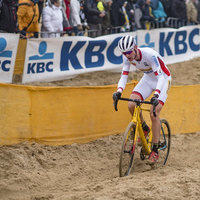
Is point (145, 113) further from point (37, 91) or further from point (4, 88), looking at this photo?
point (4, 88)

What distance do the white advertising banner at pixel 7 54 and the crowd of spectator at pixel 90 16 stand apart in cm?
40

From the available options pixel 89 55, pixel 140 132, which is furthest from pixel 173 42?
pixel 140 132

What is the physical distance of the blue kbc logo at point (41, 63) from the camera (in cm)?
1035

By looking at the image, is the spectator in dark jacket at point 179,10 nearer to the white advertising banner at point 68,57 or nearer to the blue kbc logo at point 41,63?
the white advertising banner at point 68,57

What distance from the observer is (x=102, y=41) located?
12.2 m

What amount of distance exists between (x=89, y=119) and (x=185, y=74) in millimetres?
6980

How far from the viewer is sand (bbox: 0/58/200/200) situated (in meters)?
5.21

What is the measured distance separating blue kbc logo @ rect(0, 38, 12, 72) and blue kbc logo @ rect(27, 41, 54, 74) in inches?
25.9

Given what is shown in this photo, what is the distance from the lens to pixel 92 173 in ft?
22.3

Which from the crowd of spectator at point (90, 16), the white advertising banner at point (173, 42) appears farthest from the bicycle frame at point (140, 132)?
the white advertising banner at point (173, 42)

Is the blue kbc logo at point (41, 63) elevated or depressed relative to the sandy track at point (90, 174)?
elevated

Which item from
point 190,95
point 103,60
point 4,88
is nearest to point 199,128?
point 190,95

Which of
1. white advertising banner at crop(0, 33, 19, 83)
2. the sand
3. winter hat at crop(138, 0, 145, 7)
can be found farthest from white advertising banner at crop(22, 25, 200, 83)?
the sand

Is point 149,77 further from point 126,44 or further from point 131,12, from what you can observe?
point 131,12
